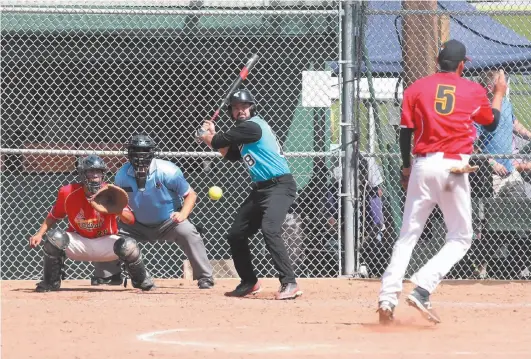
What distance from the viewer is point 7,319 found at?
7855mm

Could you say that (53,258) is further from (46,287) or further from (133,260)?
(133,260)

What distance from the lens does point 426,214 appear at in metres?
7.55

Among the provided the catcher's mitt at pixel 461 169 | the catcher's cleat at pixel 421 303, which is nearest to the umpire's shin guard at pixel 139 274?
the catcher's cleat at pixel 421 303

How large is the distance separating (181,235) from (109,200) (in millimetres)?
999

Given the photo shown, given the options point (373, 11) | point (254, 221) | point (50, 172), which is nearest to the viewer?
point (254, 221)

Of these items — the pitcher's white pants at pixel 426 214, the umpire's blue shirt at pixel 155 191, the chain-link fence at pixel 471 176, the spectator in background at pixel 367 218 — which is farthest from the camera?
the spectator in background at pixel 367 218

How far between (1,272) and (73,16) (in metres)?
3.03

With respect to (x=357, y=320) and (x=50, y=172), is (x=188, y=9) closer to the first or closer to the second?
(x=50, y=172)

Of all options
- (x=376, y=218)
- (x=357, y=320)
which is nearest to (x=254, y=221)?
(x=357, y=320)

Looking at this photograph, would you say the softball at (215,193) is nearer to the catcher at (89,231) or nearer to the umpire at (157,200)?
the umpire at (157,200)

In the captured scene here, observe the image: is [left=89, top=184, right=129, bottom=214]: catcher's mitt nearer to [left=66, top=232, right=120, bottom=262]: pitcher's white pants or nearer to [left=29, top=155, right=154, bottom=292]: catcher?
[left=29, top=155, right=154, bottom=292]: catcher

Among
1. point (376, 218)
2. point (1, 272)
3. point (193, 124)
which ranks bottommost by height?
point (1, 272)

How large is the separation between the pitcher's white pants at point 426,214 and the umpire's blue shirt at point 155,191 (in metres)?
3.56

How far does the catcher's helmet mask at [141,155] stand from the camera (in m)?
10.5
